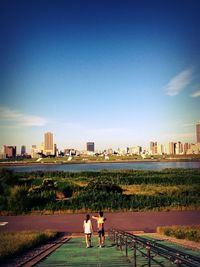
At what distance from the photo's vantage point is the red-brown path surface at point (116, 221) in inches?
901

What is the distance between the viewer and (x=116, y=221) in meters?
25.2

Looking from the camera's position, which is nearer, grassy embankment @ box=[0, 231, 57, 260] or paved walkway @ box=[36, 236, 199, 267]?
paved walkway @ box=[36, 236, 199, 267]

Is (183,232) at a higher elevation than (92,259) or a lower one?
lower

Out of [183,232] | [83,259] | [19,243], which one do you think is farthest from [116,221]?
[83,259]

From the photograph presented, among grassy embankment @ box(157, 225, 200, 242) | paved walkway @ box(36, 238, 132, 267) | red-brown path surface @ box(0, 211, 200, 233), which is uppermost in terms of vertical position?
paved walkway @ box(36, 238, 132, 267)

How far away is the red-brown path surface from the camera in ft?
75.0

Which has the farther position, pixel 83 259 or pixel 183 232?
pixel 183 232

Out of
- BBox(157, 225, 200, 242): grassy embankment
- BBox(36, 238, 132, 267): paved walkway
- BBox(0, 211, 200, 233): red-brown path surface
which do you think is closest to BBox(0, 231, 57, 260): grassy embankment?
BBox(36, 238, 132, 267): paved walkway

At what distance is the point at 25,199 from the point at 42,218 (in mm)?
5696

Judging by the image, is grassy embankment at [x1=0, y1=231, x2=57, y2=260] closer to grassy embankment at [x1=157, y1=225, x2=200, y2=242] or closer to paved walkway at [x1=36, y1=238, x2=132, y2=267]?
paved walkway at [x1=36, y1=238, x2=132, y2=267]

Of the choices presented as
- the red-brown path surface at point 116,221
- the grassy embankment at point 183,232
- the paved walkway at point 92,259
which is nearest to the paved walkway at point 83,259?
the paved walkway at point 92,259

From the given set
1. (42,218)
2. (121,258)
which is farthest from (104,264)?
(42,218)

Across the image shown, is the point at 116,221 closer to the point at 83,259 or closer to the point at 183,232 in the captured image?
the point at 183,232

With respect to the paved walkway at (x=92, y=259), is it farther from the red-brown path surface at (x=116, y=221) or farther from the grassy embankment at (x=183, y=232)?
the red-brown path surface at (x=116, y=221)
